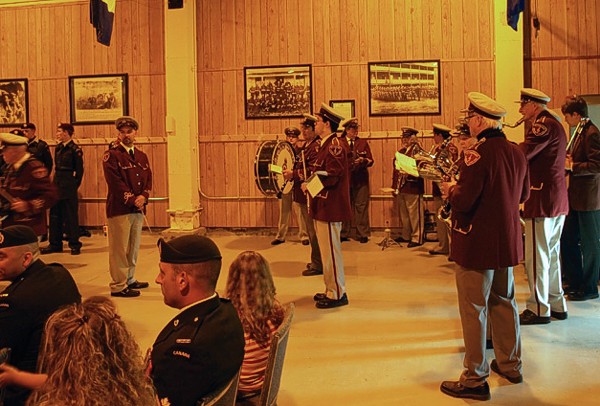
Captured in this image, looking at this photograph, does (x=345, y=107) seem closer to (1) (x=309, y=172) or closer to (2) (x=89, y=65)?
(1) (x=309, y=172)

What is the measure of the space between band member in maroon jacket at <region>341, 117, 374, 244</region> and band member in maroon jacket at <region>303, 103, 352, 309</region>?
351cm

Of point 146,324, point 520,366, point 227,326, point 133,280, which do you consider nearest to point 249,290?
point 227,326

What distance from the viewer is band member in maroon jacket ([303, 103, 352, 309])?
20.2 feet

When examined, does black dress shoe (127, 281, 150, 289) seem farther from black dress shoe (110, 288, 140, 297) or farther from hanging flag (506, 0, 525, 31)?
hanging flag (506, 0, 525, 31)

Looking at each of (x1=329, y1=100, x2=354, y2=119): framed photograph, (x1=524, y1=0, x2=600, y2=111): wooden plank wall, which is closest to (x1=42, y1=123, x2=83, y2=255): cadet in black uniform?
(x1=329, y1=100, x2=354, y2=119): framed photograph

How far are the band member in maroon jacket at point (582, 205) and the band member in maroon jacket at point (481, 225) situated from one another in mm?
2243

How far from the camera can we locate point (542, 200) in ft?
17.4

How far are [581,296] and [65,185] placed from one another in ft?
24.5

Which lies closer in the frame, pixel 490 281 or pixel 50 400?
pixel 50 400

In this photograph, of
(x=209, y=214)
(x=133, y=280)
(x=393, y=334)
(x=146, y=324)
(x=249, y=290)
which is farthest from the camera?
(x=209, y=214)

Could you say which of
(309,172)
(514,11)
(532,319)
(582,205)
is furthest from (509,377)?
(514,11)

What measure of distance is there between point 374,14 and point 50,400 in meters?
9.70

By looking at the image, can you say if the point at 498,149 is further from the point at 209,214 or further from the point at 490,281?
the point at 209,214

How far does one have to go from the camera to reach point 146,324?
5695 millimetres
